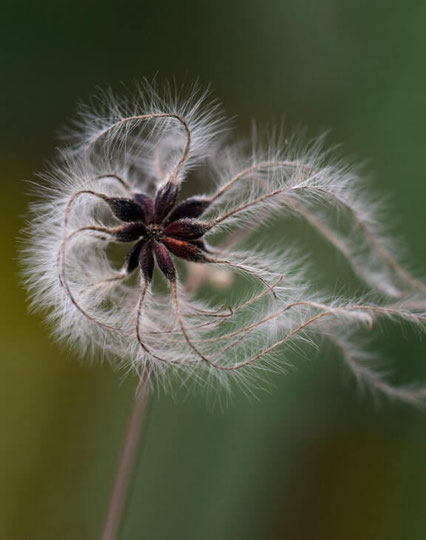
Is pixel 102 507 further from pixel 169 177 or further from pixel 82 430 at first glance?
pixel 169 177

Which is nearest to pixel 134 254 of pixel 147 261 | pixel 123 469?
pixel 147 261

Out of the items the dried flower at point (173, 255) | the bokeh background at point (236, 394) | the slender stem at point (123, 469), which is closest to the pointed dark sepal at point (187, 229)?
the dried flower at point (173, 255)

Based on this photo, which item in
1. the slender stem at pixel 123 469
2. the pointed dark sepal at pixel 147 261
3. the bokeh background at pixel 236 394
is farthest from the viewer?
the bokeh background at pixel 236 394

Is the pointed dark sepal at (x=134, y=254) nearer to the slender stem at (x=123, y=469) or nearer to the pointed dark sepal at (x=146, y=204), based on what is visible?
the pointed dark sepal at (x=146, y=204)

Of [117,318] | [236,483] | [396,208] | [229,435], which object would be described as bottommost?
[236,483]

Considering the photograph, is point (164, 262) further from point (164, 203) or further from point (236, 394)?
point (236, 394)

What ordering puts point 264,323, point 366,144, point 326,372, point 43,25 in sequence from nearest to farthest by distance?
point 264,323 < point 326,372 < point 366,144 < point 43,25

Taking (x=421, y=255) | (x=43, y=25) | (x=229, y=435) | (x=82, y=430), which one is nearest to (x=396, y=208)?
(x=421, y=255)
